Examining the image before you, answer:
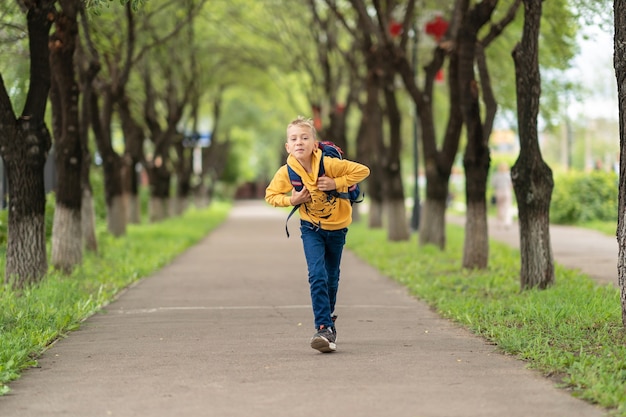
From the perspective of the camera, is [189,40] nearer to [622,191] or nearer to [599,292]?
[599,292]

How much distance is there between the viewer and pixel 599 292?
12.2 m

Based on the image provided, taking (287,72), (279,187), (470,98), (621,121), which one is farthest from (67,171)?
(287,72)

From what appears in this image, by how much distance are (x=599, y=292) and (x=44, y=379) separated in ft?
21.8

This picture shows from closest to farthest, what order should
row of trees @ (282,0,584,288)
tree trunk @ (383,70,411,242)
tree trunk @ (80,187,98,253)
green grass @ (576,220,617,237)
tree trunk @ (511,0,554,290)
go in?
tree trunk @ (511,0,554,290) < row of trees @ (282,0,584,288) < tree trunk @ (80,187,98,253) < tree trunk @ (383,70,411,242) < green grass @ (576,220,617,237)

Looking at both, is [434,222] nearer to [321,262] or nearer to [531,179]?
[531,179]

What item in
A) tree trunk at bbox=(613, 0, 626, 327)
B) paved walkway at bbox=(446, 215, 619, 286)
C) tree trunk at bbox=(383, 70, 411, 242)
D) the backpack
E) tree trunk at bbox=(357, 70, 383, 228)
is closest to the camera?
the backpack

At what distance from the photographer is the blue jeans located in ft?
28.6

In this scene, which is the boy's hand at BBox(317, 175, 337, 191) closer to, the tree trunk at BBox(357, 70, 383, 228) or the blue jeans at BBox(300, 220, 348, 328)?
the blue jeans at BBox(300, 220, 348, 328)

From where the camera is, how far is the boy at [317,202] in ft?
28.0

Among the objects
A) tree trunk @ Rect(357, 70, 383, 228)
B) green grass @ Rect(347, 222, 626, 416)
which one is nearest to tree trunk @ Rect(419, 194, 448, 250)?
green grass @ Rect(347, 222, 626, 416)

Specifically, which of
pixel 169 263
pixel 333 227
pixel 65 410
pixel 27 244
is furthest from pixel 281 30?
pixel 65 410

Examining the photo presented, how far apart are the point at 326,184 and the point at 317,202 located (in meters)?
0.24

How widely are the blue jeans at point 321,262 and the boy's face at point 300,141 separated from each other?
23.0 inches

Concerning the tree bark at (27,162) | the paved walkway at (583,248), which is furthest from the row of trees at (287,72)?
the paved walkway at (583,248)
